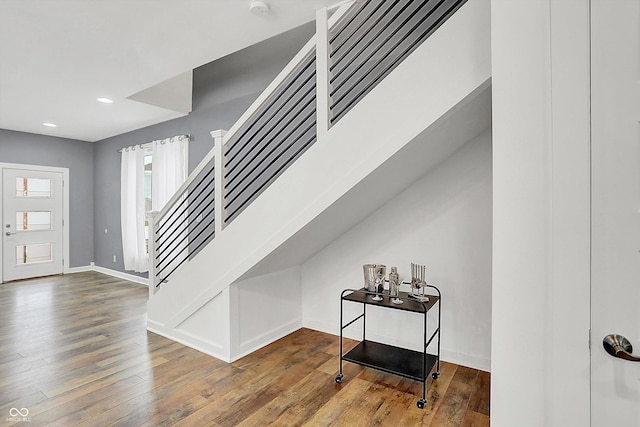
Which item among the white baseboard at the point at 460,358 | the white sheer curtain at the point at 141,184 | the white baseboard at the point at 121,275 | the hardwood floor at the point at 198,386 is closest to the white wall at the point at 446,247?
the white baseboard at the point at 460,358

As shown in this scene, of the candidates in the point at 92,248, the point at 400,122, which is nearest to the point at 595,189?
the point at 400,122

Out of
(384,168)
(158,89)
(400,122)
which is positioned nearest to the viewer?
(400,122)

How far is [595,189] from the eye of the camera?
1.12 m

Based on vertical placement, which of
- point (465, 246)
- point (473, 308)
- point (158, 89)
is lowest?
point (473, 308)

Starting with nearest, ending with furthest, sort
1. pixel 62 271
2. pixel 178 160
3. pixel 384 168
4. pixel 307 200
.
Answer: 1. pixel 384 168
2. pixel 307 200
3. pixel 178 160
4. pixel 62 271

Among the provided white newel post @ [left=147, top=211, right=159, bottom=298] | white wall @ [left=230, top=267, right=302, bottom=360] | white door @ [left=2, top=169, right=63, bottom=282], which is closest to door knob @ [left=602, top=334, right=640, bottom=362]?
white wall @ [left=230, top=267, right=302, bottom=360]

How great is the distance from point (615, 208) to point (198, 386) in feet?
8.44

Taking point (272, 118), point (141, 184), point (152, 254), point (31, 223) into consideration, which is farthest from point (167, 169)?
point (31, 223)

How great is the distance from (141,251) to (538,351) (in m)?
5.68

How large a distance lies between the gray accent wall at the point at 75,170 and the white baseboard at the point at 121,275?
0.96ft

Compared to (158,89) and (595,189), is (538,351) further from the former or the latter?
(158,89)

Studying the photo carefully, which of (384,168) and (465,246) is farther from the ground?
(384,168)

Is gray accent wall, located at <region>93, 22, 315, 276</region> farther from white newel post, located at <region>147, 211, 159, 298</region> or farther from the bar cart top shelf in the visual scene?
the bar cart top shelf

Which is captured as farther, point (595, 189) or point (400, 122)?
point (400, 122)
